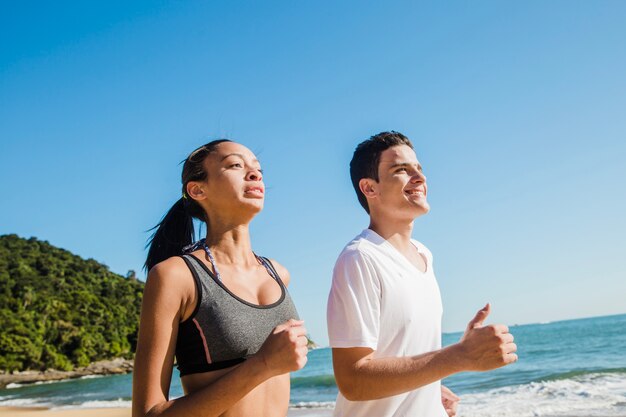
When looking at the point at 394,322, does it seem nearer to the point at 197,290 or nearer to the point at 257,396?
the point at 257,396

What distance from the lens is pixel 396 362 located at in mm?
2191

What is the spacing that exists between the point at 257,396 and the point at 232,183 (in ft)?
3.25

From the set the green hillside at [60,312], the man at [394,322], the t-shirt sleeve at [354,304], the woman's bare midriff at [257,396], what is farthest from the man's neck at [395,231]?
the green hillside at [60,312]

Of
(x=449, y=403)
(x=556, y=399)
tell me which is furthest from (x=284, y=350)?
(x=556, y=399)

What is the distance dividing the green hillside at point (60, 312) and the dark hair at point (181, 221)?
64.9m

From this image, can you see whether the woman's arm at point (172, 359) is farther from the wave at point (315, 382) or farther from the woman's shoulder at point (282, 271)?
the wave at point (315, 382)

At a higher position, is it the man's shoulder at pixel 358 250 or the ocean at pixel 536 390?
the man's shoulder at pixel 358 250

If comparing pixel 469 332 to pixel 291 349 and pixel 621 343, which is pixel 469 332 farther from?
pixel 621 343

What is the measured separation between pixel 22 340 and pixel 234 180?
67.2 m

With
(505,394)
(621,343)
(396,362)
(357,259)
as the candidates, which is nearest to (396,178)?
(357,259)

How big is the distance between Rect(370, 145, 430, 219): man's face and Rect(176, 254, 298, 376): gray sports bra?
89cm

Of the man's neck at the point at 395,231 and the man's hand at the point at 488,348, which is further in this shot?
the man's neck at the point at 395,231

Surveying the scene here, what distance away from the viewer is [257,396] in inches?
93.1

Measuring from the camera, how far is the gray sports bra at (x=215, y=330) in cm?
229
